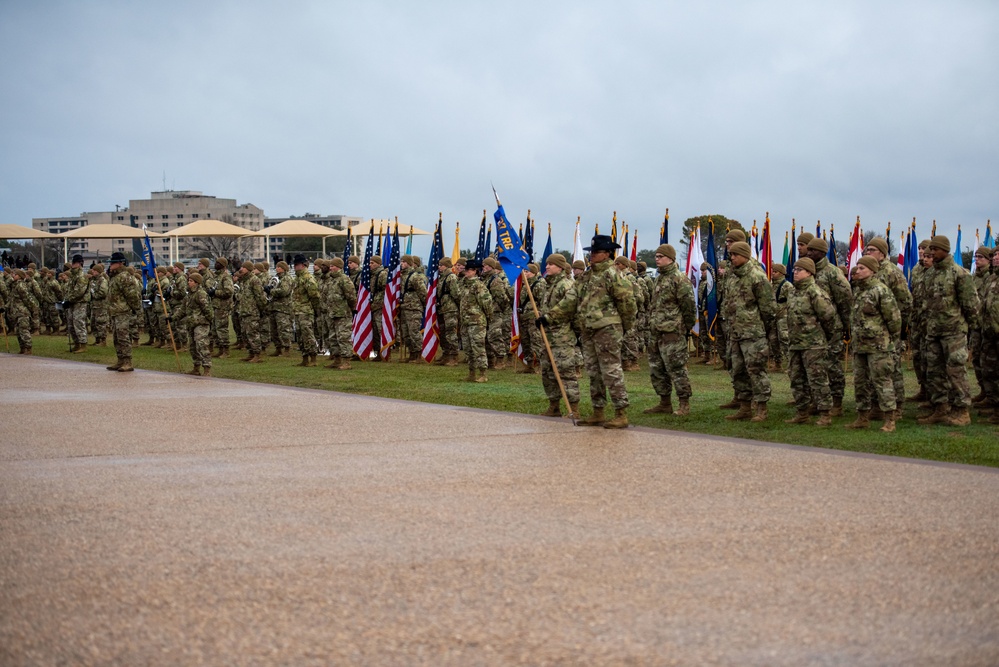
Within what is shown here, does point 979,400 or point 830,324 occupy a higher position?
point 830,324

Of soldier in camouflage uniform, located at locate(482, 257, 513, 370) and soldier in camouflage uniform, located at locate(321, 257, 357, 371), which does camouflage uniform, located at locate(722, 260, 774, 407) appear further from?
soldier in camouflage uniform, located at locate(321, 257, 357, 371)

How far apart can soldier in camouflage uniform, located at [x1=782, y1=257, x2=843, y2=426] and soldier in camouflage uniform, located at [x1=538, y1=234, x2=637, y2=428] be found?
1.93 meters

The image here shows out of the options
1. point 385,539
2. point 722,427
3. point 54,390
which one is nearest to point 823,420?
point 722,427

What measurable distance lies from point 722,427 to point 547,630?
24.8 feet

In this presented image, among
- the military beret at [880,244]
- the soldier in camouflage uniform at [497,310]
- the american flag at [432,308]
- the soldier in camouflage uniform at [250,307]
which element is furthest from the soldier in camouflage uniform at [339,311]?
the military beret at [880,244]

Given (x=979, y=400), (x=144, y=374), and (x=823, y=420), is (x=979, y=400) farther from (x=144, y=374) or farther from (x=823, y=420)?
(x=144, y=374)

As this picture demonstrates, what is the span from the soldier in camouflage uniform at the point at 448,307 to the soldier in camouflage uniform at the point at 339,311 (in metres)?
1.73

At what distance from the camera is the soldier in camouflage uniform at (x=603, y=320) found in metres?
11.7

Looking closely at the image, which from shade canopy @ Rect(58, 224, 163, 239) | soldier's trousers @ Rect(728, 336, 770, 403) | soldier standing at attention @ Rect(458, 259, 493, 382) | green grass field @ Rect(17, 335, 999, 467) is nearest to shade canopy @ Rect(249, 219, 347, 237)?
shade canopy @ Rect(58, 224, 163, 239)

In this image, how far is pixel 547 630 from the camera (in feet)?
15.4

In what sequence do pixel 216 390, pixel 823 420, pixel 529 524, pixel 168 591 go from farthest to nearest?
pixel 216 390 < pixel 823 420 < pixel 529 524 < pixel 168 591

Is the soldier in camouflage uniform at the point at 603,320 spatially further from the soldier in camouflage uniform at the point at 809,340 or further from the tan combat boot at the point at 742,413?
the soldier in camouflage uniform at the point at 809,340

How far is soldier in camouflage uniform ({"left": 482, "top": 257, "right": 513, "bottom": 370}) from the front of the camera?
20422 mm

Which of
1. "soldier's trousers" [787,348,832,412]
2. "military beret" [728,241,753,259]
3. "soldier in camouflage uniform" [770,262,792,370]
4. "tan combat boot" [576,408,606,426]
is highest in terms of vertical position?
"military beret" [728,241,753,259]
